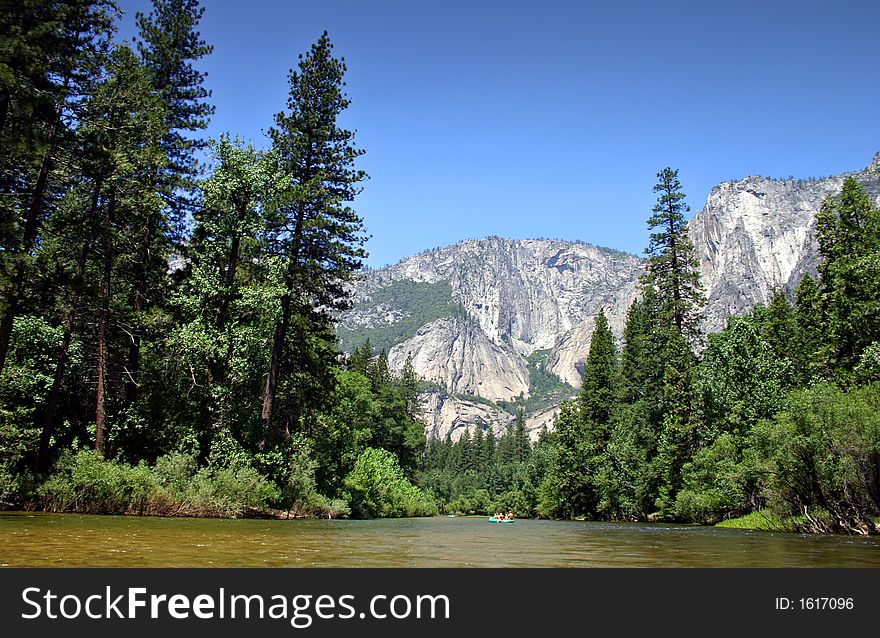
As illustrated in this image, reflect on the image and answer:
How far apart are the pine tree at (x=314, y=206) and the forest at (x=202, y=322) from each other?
0.33 feet

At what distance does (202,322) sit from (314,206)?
7890mm

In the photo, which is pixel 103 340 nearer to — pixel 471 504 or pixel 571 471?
pixel 571 471

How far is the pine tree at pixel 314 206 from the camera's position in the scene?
28297 millimetres

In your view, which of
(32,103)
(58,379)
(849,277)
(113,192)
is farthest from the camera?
(849,277)

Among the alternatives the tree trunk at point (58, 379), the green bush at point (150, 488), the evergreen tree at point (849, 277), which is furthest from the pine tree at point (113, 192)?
the evergreen tree at point (849, 277)

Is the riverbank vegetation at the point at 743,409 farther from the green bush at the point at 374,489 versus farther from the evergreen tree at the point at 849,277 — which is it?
the green bush at the point at 374,489

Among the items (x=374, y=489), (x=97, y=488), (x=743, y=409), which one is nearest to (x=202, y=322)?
(x=97, y=488)

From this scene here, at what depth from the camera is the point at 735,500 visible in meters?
32.3

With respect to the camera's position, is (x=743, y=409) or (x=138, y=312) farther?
(x=743, y=409)

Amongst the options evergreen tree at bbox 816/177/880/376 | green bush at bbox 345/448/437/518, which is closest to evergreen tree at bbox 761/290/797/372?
evergreen tree at bbox 816/177/880/376

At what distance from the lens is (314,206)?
95.5 feet

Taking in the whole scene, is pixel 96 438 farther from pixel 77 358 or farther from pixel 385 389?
pixel 385 389

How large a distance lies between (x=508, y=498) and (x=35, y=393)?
76.7 metres

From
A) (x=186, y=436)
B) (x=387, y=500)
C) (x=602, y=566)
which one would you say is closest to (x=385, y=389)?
(x=387, y=500)
